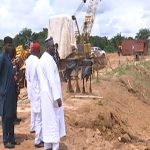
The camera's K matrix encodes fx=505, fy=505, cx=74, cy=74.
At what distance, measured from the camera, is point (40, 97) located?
9.03 metres

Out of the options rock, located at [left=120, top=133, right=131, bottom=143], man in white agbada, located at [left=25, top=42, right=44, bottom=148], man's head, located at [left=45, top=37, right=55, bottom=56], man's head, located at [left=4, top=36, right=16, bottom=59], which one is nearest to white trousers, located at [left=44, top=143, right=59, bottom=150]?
man in white agbada, located at [left=25, top=42, right=44, bottom=148]

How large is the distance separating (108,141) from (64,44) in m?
16.5

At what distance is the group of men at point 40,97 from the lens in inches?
336

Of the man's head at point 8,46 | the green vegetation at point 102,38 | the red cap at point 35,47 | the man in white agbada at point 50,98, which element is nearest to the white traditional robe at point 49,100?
the man in white agbada at point 50,98

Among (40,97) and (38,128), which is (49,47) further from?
(38,128)

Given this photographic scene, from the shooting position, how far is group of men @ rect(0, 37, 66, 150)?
8.55m

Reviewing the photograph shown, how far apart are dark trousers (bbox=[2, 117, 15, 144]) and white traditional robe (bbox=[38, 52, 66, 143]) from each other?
42.4 inches

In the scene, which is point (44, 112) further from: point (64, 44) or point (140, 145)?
point (64, 44)

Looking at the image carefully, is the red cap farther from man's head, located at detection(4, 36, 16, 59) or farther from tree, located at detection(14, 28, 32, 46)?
tree, located at detection(14, 28, 32, 46)

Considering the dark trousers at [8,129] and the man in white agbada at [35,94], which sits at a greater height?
the man in white agbada at [35,94]

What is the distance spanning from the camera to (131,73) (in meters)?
26.5

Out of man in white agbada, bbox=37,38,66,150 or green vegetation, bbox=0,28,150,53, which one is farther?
green vegetation, bbox=0,28,150,53

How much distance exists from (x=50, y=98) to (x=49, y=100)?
0.13 ft

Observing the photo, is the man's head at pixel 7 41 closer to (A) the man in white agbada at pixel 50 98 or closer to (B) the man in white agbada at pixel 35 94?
(B) the man in white agbada at pixel 35 94
